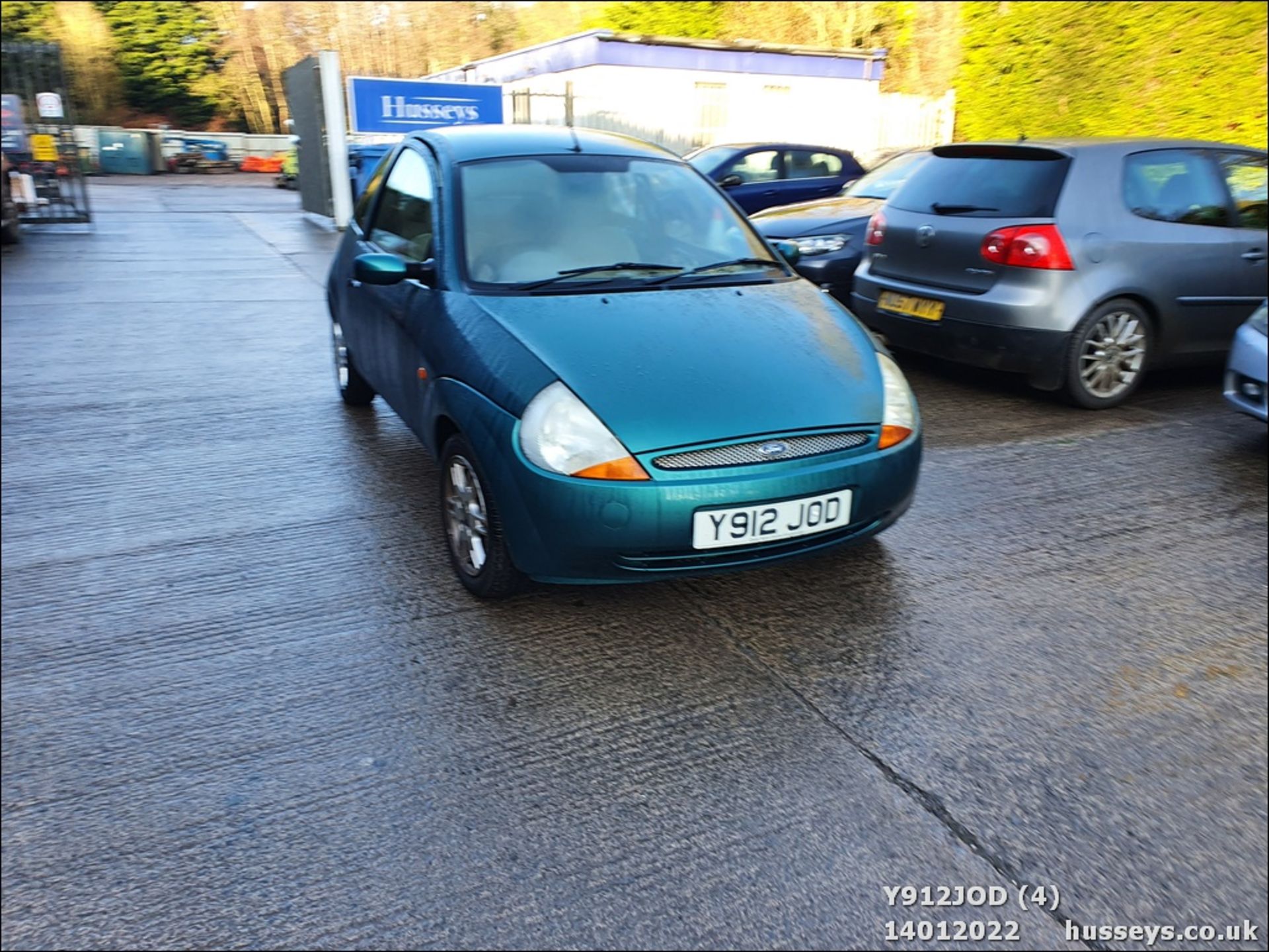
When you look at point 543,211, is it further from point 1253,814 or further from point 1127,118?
point 1127,118

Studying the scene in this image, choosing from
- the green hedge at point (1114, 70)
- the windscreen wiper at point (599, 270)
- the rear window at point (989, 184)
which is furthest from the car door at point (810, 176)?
the windscreen wiper at point (599, 270)

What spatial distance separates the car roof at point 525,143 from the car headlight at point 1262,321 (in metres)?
3.11

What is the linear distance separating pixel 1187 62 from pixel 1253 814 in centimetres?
1351

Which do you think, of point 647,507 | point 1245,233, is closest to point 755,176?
point 1245,233

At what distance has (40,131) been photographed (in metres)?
15.2

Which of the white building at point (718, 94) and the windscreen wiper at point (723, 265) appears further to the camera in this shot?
the white building at point (718, 94)

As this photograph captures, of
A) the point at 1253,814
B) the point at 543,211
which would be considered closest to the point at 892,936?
the point at 1253,814

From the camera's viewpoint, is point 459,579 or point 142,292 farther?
point 142,292

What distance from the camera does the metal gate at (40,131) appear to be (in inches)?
572

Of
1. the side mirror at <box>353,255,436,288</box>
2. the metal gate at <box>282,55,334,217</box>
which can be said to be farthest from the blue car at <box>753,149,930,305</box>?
the metal gate at <box>282,55,334,217</box>

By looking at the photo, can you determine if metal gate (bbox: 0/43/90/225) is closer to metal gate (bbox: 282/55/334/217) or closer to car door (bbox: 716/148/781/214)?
metal gate (bbox: 282/55/334/217)

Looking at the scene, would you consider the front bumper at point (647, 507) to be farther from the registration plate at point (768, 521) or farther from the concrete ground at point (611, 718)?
the concrete ground at point (611, 718)

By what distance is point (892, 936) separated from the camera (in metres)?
2.09

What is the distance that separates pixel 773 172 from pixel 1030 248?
6953 millimetres
